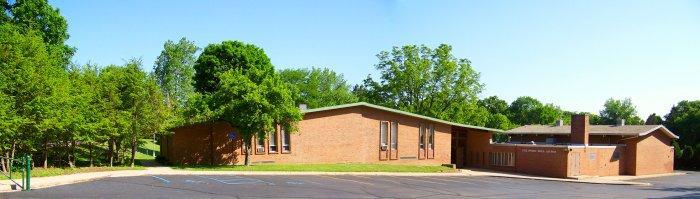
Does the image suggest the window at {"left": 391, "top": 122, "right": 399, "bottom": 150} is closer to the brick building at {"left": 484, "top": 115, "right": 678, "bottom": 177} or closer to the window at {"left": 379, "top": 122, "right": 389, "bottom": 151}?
the window at {"left": 379, "top": 122, "right": 389, "bottom": 151}

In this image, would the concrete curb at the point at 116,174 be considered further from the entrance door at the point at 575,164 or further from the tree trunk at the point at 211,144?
the entrance door at the point at 575,164

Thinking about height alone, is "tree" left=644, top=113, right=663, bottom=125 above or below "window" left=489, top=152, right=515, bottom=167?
above

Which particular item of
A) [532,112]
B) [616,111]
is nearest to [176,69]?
[532,112]

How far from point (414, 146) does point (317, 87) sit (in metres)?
42.9

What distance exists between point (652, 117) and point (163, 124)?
202 feet

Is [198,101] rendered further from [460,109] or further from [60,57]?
[460,109]

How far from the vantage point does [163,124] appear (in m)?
32.0

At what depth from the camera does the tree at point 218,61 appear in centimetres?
5369

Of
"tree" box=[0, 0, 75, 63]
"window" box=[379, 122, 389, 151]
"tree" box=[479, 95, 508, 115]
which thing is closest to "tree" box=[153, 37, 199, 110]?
"tree" box=[0, 0, 75, 63]

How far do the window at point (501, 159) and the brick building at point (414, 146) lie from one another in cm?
8

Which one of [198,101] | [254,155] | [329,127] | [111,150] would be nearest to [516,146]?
[329,127]

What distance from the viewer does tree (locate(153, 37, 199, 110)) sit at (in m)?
58.4

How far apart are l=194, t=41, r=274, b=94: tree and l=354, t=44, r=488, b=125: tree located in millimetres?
15175

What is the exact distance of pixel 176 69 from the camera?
5925cm
